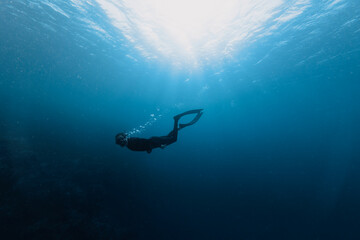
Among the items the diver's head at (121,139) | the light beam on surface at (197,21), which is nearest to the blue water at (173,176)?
the light beam on surface at (197,21)

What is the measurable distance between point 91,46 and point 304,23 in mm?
22374

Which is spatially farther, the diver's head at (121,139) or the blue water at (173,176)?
the blue water at (173,176)

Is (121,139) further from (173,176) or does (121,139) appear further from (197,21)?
(173,176)

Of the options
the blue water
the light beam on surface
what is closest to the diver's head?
the blue water

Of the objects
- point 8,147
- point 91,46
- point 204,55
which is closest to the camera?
point 8,147

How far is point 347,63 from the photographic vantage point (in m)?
21.3

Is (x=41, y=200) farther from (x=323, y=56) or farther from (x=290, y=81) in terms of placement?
(x=290, y=81)

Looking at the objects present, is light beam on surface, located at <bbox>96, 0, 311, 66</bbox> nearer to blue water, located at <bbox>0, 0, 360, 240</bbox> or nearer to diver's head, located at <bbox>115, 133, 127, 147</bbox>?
blue water, located at <bbox>0, 0, 360, 240</bbox>

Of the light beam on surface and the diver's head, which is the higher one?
the light beam on surface

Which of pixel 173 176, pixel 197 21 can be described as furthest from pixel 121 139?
pixel 173 176

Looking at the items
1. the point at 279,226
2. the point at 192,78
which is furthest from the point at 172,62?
the point at 279,226

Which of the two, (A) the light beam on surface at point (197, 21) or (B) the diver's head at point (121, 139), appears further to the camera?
(A) the light beam on surface at point (197, 21)

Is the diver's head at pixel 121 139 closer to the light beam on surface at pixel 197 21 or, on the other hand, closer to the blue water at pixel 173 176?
the blue water at pixel 173 176

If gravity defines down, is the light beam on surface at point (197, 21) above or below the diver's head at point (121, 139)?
above
